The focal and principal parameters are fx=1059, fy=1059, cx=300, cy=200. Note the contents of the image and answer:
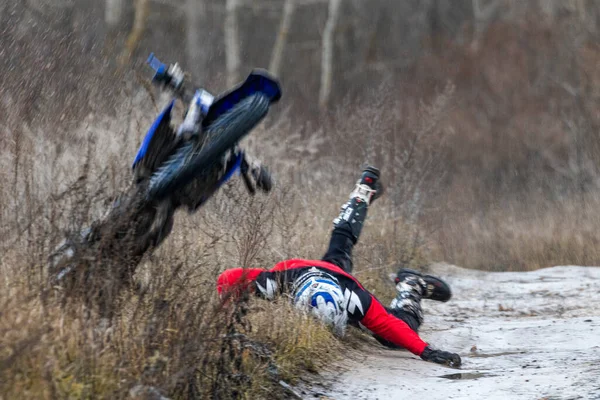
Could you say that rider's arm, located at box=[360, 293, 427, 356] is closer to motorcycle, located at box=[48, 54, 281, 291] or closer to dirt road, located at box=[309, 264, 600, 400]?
dirt road, located at box=[309, 264, 600, 400]

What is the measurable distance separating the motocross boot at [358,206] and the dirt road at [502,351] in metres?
0.90

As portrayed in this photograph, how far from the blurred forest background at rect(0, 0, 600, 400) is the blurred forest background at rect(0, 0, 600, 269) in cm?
5

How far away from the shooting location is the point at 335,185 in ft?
38.8

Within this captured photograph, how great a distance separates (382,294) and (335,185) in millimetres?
3117

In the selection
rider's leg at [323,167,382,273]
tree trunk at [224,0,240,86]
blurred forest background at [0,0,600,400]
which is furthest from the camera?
tree trunk at [224,0,240,86]

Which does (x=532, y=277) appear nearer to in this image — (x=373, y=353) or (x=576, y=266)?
(x=576, y=266)

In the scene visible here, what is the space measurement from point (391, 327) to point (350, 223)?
3.37 feet

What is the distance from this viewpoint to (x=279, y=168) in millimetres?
11586

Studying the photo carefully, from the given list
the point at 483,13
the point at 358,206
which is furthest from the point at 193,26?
the point at 358,206

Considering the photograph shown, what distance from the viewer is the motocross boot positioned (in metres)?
7.25

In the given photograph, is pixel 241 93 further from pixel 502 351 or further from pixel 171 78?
pixel 502 351

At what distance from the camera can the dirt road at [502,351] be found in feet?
18.4

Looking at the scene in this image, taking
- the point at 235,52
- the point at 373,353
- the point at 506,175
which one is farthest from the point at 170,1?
the point at 373,353

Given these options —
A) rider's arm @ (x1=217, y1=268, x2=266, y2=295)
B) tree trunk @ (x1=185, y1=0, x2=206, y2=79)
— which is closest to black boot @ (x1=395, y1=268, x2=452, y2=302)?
rider's arm @ (x1=217, y1=268, x2=266, y2=295)
